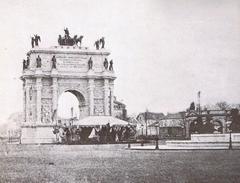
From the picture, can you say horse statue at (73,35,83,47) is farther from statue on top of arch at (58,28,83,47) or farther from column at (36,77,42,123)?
column at (36,77,42,123)

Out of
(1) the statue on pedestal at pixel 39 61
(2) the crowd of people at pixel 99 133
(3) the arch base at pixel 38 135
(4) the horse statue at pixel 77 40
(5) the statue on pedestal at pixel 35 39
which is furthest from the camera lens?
(4) the horse statue at pixel 77 40

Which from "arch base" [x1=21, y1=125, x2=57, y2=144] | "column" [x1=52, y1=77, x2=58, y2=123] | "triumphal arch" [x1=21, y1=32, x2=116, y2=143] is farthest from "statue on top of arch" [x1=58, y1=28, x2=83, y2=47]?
"arch base" [x1=21, y1=125, x2=57, y2=144]

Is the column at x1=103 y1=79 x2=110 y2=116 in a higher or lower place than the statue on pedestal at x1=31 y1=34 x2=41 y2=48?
lower

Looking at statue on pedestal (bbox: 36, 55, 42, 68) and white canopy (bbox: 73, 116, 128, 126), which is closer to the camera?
white canopy (bbox: 73, 116, 128, 126)

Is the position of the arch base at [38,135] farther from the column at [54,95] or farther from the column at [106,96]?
the column at [106,96]

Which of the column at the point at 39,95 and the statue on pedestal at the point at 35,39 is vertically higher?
the statue on pedestal at the point at 35,39

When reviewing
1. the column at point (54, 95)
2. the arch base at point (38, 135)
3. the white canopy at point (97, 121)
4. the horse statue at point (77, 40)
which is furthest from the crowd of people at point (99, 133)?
the horse statue at point (77, 40)

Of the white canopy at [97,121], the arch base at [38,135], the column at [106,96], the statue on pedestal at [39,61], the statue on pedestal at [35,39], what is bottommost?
the arch base at [38,135]

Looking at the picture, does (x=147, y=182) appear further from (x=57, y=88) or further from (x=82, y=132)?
(x=57, y=88)

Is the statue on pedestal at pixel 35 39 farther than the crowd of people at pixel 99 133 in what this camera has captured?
Yes

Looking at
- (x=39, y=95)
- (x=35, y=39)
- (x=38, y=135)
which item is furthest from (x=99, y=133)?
(x=35, y=39)
